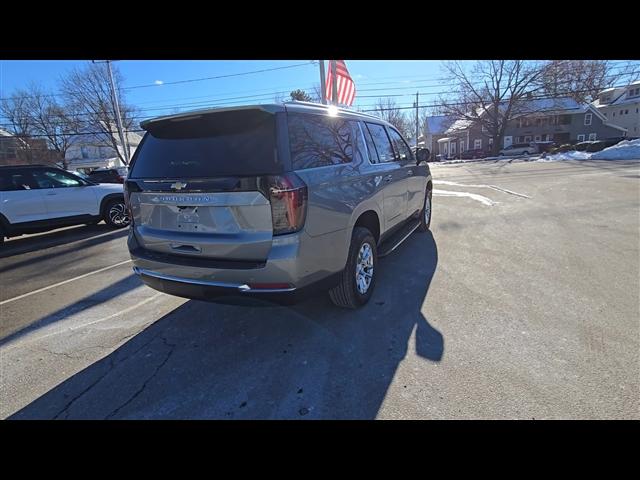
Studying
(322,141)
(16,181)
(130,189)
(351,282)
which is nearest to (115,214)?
(16,181)

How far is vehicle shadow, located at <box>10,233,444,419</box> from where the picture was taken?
7.54ft

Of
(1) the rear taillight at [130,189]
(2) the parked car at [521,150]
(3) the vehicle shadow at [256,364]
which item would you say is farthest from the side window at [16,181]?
(2) the parked car at [521,150]

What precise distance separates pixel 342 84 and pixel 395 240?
9740 mm

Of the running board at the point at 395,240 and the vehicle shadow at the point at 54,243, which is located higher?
the running board at the point at 395,240

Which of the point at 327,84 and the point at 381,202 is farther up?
the point at 327,84

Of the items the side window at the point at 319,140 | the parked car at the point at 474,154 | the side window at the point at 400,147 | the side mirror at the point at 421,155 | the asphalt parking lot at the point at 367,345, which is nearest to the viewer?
the asphalt parking lot at the point at 367,345

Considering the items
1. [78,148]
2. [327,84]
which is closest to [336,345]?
[327,84]

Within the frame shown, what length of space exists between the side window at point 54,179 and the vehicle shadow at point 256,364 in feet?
22.0

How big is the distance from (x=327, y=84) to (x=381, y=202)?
9110 millimetres

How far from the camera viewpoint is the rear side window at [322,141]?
2752mm

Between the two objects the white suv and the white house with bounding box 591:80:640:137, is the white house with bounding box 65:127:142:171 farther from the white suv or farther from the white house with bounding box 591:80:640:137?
the white house with bounding box 591:80:640:137

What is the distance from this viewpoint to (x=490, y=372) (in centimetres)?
250

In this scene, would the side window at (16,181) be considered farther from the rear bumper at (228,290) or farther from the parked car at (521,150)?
the parked car at (521,150)
